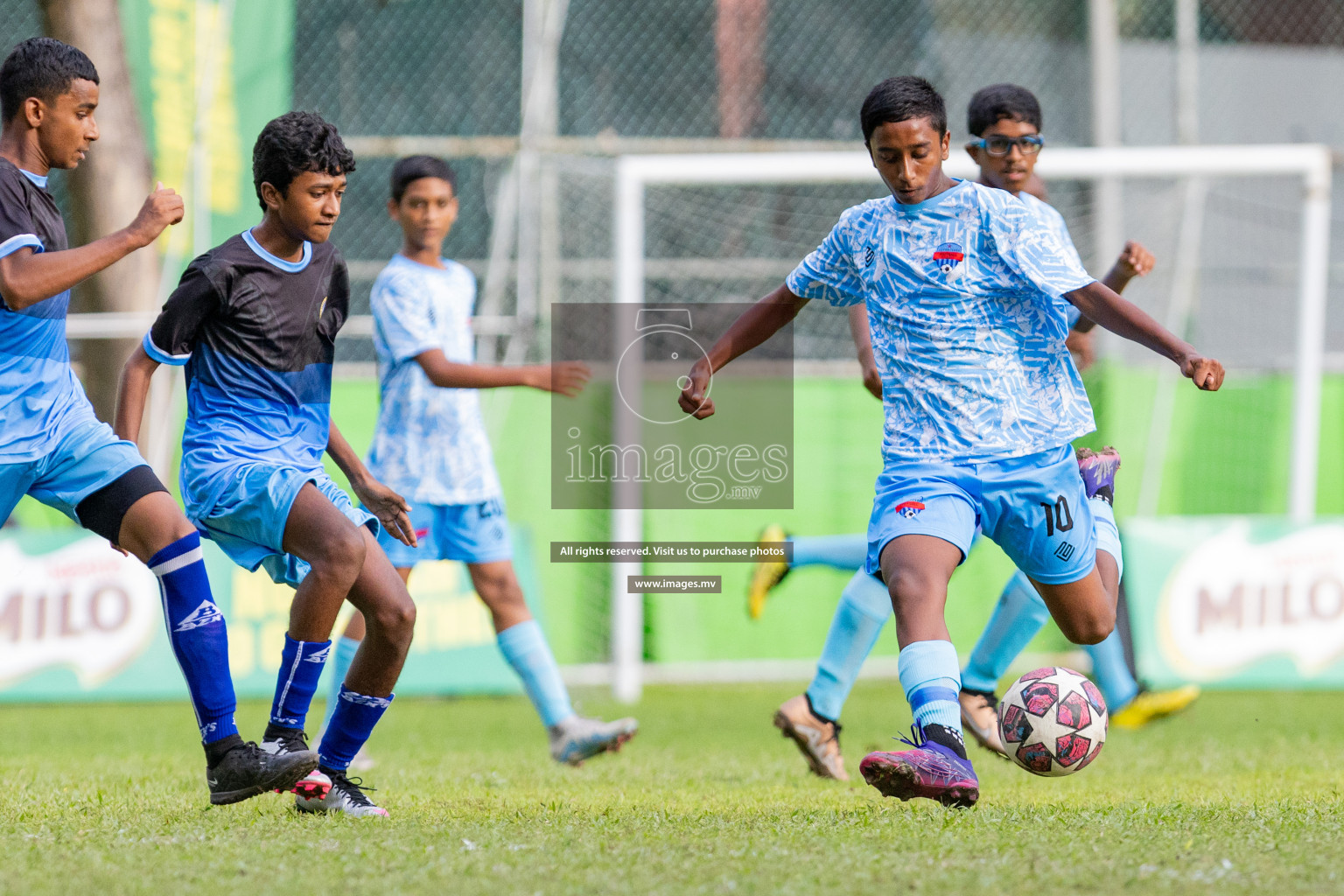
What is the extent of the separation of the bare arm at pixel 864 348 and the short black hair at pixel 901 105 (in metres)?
1.33

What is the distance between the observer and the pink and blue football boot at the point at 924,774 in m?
3.57

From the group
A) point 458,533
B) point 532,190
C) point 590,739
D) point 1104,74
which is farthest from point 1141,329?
point 1104,74

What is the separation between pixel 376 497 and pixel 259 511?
1.25ft

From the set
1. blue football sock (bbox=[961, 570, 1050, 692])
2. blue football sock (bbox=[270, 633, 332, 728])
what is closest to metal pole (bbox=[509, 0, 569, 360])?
blue football sock (bbox=[961, 570, 1050, 692])

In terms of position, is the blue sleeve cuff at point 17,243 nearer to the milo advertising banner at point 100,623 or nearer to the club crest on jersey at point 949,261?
the club crest on jersey at point 949,261

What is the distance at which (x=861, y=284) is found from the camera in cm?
425

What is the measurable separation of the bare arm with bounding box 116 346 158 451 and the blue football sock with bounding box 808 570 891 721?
2.44 metres

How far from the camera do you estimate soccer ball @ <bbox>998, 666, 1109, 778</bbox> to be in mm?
4047

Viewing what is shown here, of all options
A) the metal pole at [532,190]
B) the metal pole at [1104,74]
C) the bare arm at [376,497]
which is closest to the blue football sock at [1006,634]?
the bare arm at [376,497]

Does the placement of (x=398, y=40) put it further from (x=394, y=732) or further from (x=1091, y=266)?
(x=394, y=732)

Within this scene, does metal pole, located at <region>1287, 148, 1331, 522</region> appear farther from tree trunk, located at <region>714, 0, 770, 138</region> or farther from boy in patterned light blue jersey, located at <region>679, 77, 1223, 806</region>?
tree trunk, located at <region>714, 0, 770, 138</region>

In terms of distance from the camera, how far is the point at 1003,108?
546 cm

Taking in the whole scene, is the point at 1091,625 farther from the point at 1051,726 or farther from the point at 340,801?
the point at 340,801

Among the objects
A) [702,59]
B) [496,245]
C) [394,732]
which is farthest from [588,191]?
[394,732]
